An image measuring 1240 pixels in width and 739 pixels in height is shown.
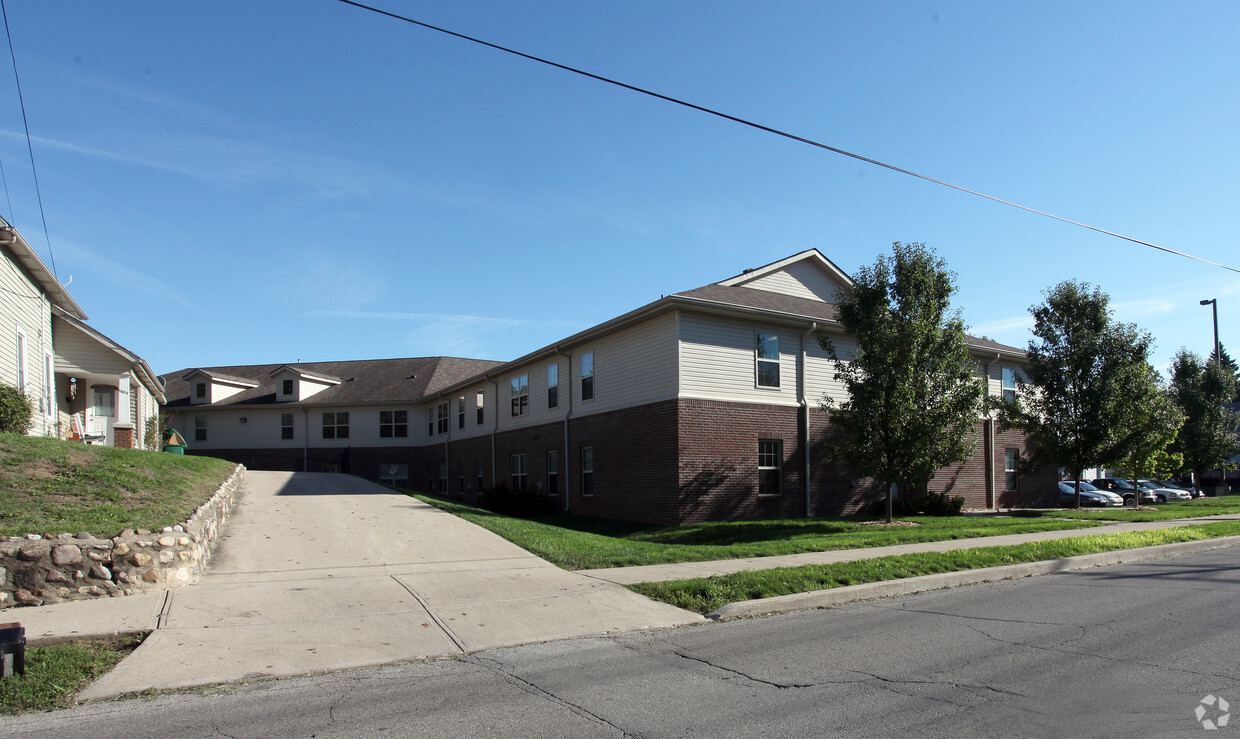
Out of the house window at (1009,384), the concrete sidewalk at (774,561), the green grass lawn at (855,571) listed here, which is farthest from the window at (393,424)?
the green grass lawn at (855,571)

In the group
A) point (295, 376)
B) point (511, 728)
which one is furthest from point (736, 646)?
point (295, 376)

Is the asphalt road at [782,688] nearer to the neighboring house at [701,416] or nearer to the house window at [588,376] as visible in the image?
the neighboring house at [701,416]

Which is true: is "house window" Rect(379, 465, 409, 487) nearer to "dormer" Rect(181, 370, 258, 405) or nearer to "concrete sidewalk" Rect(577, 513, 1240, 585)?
"dormer" Rect(181, 370, 258, 405)

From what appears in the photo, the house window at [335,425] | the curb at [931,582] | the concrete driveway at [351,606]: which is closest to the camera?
the concrete driveway at [351,606]

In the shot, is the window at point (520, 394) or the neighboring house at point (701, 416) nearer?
the neighboring house at point (701, 416)

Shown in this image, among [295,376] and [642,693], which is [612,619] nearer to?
[642,693]

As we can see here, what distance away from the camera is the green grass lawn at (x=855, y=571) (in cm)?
993

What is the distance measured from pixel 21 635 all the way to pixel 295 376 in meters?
40.3

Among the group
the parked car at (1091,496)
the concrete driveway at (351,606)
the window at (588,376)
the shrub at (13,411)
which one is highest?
the window at (588,376)

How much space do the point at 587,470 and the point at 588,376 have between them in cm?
285

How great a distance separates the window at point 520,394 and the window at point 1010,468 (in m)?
17.1

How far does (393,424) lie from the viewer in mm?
44094

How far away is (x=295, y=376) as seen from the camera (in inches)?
1740

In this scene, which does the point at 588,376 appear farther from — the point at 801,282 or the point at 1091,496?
the point at 1091,496
